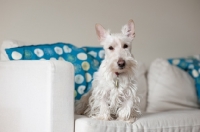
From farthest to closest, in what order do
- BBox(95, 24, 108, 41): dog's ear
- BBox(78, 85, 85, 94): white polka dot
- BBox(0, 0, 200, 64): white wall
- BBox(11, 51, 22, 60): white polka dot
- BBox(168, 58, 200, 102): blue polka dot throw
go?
1. BBox(168, 58, 200, 102): blue polka dot throw
2. BBox(0, 0, 200, 64): white wall
3. BBox(78, 85, 85, 94): white polka dot
4. BBox(11, 51, 22, 60): white polka dot
5. BBox(95, 24, 108, 41): dog's ear

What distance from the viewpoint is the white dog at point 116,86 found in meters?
1.85

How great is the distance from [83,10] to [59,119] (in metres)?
1.42

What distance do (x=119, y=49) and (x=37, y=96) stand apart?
598 millimetres

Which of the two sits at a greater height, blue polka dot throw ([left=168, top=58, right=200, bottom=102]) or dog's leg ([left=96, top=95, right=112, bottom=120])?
blue polka dot throw ([left=168, top=58, right=200, bottom=102])

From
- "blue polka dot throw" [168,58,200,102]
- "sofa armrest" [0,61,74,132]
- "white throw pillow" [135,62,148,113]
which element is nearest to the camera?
"sofa armrest" [0,61,74,132]

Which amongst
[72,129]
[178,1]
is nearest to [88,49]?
[72,129]

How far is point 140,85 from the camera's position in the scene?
2.73 meters

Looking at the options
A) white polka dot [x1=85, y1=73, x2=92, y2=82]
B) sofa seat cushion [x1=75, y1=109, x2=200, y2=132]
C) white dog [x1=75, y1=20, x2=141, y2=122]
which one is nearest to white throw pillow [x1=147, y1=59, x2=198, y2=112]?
sofa seat cushion [x1=75, y1=109, x2=200, y2=132]

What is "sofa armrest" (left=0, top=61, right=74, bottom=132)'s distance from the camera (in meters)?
1.64

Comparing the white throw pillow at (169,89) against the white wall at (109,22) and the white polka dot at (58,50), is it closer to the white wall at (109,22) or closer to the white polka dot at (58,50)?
the white wall at (109,22)

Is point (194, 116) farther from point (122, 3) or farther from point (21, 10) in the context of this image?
point (21, 10)

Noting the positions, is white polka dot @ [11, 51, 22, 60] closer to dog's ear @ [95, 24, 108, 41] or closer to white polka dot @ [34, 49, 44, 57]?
white polka dot @ [34, 49, 44, 57]

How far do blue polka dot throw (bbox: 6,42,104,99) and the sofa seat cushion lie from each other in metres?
0.46

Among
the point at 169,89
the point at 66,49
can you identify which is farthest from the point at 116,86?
the point at 169,89
